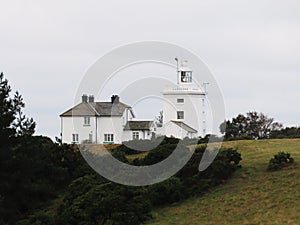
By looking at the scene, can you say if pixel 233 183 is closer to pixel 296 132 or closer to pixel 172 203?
pixel 172 203

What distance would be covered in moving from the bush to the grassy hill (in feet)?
1.37

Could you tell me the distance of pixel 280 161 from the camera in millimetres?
37344

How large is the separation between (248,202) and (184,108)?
114 ft

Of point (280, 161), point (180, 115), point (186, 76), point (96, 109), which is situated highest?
point (186, 76)

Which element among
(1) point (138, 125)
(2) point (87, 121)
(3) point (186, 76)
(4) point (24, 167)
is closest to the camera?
(4) point (24, 167)

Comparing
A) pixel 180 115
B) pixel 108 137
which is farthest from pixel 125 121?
pixel 180 115

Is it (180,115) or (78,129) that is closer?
(78,129)

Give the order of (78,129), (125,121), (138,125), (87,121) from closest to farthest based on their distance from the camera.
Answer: (78,129) → (138,125) → (87,121) → (125,121)

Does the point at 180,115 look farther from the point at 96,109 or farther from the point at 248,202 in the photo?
the point at 248,202

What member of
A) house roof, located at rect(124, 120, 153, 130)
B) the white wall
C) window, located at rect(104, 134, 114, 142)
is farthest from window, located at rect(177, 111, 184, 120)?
the white wall

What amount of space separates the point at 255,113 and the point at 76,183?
44.7 meters

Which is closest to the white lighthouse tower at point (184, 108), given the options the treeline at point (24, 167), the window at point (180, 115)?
the window at point (180, 115)

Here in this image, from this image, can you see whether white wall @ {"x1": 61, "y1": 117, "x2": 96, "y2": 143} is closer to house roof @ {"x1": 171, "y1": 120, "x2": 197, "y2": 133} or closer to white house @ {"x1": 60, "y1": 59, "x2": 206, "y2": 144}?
white house @ {"x1": 60, "y1": 59, "x2": 206, "y2": 144}

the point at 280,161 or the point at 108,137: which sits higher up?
the point at 108,137
